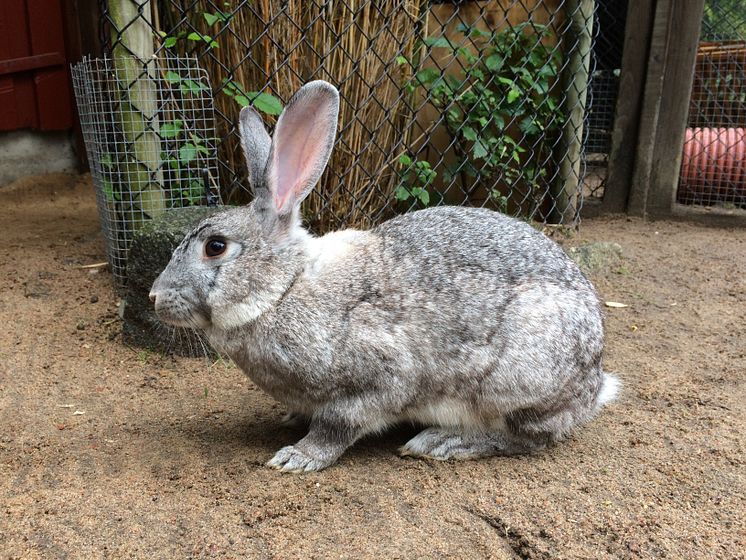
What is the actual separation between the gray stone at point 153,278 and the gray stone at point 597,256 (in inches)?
107

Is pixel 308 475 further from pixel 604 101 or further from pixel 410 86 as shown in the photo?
pixel 604 101

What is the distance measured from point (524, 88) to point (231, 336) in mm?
3799

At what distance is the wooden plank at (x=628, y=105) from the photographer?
6.27 m

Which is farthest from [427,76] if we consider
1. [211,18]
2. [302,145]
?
[302,145]

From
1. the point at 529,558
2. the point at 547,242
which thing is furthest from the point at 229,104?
the point at 529,558

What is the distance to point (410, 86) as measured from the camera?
199 inches

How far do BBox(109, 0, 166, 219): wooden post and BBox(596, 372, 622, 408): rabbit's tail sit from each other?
8.49 feet

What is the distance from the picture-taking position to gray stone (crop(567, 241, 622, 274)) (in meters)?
5.20

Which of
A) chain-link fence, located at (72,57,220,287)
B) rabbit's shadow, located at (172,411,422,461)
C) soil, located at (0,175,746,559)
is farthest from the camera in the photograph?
chain-link fence, located at (72,57,220,287)

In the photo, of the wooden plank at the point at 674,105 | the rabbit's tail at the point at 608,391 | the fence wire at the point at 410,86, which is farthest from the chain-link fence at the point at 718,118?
the rabbit's tail at the point at 608,391

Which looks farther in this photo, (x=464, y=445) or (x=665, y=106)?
(x=665, y=106)

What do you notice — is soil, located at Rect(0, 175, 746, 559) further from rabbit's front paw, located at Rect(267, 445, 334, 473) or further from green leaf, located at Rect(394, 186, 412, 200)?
green leaf, located at Rect(394, 186, 412, 200)

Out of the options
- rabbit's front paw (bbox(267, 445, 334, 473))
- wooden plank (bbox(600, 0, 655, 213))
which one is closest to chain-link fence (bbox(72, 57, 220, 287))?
rabbit's front paw (bbox(267, 445, 334, 473))

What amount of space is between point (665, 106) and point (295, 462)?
515cm
